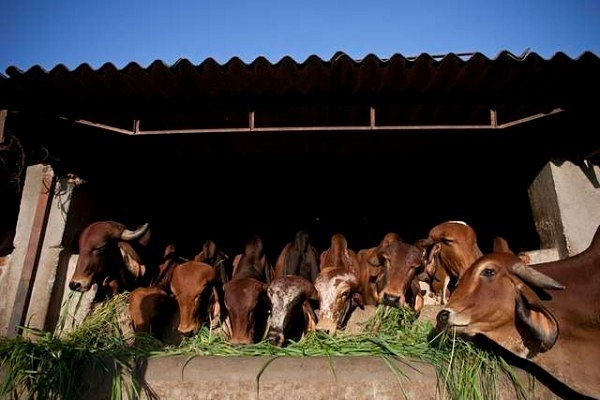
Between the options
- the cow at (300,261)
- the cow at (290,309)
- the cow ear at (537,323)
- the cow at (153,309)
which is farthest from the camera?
the cow at (300,261)

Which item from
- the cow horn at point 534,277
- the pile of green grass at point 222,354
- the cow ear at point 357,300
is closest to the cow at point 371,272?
the cow ear at point 357,300

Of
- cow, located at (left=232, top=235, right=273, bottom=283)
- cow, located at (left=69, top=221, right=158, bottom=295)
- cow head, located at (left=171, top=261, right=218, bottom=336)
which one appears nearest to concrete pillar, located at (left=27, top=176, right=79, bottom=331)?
cow, located at (left=69, top=221, right=158, bottom=295)

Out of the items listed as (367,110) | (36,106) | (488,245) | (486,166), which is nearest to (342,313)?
(367,110)

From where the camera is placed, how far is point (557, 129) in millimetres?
4227

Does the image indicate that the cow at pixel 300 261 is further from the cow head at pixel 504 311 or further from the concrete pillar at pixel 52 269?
the concrete pillar at pixel 52 269

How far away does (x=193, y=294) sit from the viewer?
4480 mm

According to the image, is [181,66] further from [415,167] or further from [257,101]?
[415,167]

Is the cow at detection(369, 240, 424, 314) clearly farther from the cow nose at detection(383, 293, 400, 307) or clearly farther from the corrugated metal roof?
the corrugated metal roof

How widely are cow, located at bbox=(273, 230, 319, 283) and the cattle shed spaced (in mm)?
924

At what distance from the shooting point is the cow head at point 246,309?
12.9 feet

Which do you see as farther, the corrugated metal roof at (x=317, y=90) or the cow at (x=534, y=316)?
the corrugated metal roof at (x=317, y=90)

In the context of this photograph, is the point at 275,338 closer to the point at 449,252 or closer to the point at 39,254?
the point at 449,252

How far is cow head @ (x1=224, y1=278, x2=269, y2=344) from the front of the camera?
12.9 feet

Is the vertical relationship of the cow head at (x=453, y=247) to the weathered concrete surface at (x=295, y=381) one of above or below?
above
